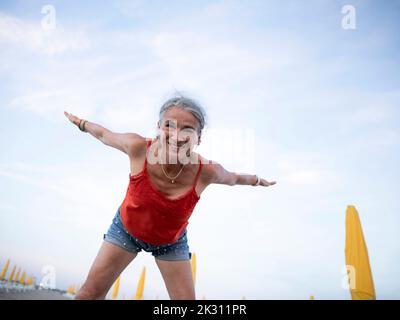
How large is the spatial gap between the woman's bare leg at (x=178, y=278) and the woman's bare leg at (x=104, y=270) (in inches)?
15.6

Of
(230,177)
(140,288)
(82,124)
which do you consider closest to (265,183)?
(230,177)

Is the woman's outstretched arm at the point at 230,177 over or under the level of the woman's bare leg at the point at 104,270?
over

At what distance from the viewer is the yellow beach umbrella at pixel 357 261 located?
607 centimetres

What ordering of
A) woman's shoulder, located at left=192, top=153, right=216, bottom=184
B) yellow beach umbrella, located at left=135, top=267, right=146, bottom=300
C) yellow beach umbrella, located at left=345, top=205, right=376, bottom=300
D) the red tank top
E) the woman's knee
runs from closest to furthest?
the woman's knee
the red tank top
woman's shoulder, located at left=192, top=153, right=216, bottom=184
yellow beach umbrella, located at left=345, top=205, right=376, bottom=300
yellow beach umbrella, located at left=135, top=267, right=146, bottom=300

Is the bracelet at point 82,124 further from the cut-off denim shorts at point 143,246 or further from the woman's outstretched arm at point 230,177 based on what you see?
the woman's outstretched arm at point 230,177

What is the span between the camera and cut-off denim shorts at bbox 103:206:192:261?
3.25 m

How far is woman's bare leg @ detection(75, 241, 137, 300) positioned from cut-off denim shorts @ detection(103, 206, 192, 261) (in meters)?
0.06

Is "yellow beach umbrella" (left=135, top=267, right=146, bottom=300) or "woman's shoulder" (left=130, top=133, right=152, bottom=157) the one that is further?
"yellow beach umbrella" (left=135, top=267, right=146, bottom=300)

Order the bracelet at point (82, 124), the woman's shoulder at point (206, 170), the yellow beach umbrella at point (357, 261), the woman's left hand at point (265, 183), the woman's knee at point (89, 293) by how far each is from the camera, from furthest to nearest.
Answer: the yellow beach umbrella at point (357, 261)
the woman's left hand at point (265, 183)
the bracelet at point (82, 124)
the woman's shoulder at point (206, 170)
the woman's knee at point (89, 293)

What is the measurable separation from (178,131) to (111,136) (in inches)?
32.2

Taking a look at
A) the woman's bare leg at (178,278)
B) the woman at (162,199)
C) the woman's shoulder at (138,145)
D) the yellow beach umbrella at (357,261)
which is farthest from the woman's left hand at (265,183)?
the yellow beach umbrella at (357,261)

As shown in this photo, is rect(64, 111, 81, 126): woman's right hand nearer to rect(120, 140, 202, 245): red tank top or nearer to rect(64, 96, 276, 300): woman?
rect(64, 96, 276, 300): woman

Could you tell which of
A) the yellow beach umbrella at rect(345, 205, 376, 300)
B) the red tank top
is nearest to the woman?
the red tank top
